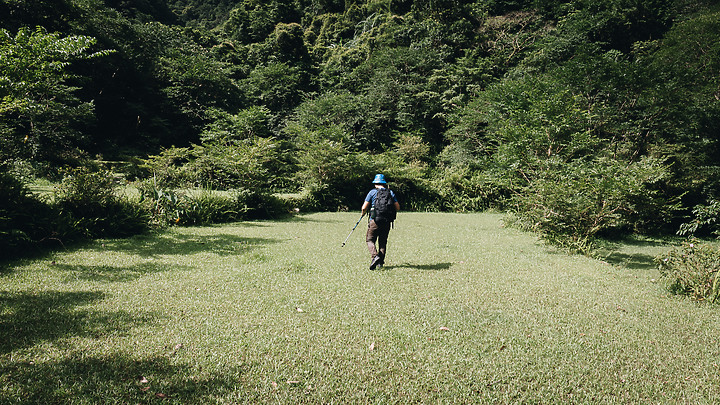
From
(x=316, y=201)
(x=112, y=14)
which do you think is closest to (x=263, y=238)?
(x=316, y=201)

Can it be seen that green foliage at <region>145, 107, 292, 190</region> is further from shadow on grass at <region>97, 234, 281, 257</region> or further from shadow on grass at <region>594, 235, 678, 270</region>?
shadow on grass at <region>594, 235, 678, 270</region>

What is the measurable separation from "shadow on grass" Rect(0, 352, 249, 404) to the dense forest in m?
4.48

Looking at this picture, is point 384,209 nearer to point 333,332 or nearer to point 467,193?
point 333,332

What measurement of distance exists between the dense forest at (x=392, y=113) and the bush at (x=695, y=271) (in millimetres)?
713

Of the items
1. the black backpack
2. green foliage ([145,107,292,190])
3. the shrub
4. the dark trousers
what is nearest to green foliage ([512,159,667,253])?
the black backpack

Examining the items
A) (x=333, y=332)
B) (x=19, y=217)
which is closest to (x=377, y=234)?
(x=333, y=332)

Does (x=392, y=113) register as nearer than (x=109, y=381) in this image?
No

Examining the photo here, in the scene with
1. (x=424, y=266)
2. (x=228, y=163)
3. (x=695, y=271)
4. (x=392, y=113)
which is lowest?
(x=424, y=266)

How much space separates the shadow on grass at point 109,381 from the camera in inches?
87.1

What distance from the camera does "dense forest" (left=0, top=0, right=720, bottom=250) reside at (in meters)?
7.86

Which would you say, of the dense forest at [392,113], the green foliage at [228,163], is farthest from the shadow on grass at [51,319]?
the green foliage at [228,163]

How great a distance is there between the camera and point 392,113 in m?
30.1

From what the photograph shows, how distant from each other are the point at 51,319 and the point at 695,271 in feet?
30.6

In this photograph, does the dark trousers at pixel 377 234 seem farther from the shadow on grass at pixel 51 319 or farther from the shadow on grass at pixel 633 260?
the shadow on grass at pixel 633 260
